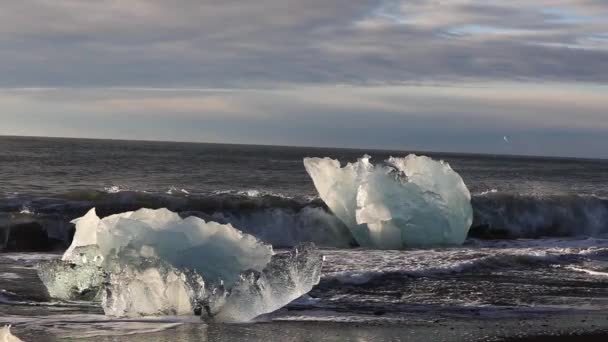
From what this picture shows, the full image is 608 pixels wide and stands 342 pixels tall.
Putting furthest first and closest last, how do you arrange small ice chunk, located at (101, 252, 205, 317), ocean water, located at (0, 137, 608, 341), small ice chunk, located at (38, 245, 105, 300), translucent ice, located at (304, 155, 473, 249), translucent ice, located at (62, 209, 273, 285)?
1. translucent ice, located at (304, 155, 473, 249)
2. small ice chunk, located at (38, 245, 105, 300)
3. translucent ice, located at (62, 209, 273, 285)
4. small ice chunk, located at (101, 252, 205, 317)
5. ocean water, located at (0, 137, 608, 341)

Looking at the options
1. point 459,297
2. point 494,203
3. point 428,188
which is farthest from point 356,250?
point 494,203

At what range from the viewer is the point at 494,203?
26.8 m

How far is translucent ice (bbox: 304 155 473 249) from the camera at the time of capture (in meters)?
16.9

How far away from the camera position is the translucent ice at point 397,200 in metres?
16.9

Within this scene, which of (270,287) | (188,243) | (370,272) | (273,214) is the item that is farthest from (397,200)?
(270,287)

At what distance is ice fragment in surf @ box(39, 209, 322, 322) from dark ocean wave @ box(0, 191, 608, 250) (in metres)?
8.26

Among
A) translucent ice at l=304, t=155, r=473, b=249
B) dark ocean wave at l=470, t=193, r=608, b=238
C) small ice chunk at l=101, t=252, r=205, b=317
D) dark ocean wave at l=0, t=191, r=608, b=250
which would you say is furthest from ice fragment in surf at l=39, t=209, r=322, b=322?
dark ocean wave at l=470, t=193, r=608, b=238

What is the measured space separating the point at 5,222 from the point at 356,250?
856 cm

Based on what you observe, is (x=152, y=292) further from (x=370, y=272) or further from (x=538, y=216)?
(x=538, y=216)

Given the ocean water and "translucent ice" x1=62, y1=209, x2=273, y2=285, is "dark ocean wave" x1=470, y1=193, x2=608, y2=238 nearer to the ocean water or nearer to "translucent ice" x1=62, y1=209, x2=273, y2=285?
the ocean water

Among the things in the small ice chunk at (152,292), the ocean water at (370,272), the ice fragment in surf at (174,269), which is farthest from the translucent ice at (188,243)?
the ocean water at (370,272)

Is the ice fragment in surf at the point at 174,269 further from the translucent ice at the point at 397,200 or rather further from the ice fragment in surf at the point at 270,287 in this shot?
the translucent ice at the point at 397,200

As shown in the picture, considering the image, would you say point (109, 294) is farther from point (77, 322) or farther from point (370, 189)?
point (370, 189)

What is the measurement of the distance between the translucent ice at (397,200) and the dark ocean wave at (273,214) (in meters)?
1.11
